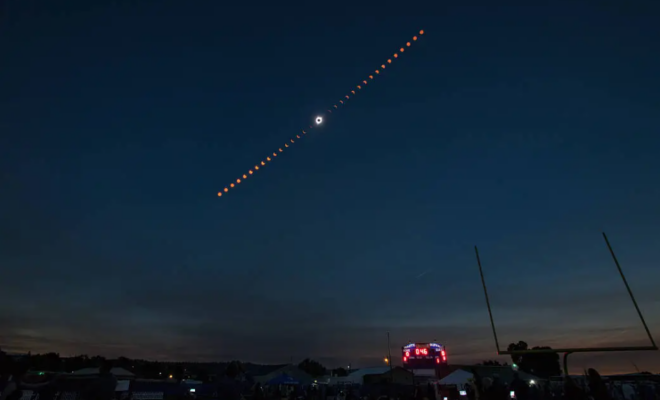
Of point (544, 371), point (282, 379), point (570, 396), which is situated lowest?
point (570, 396)

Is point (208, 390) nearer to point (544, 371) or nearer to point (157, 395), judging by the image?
point (157, 395)

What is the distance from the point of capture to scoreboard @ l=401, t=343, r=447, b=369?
44156 mm

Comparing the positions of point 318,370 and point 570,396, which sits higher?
point 318,370

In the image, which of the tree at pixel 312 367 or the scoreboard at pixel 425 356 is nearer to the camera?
the scoreboard at pixel 425 356

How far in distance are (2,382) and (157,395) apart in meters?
7.50

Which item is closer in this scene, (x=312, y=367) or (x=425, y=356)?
(x=425, y=356)

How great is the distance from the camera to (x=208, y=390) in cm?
3541

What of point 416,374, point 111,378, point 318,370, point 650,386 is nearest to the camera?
point 111,378

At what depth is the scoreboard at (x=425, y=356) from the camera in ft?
145

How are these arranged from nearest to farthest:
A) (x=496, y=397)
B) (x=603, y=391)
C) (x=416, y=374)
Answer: (x=603, y=391) < (x=496, y=397) < (x=416, y=374)

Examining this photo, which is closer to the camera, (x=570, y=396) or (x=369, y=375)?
(x=570, y=396)

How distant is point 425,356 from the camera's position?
44.5 m

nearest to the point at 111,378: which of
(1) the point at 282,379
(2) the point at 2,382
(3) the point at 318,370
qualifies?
(2) the point at 2,382

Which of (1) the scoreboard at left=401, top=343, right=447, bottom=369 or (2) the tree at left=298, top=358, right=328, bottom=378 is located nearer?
(1) the scoreboard at left=401, top=343, right=447, bottom=369
